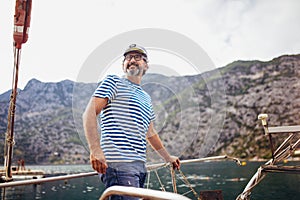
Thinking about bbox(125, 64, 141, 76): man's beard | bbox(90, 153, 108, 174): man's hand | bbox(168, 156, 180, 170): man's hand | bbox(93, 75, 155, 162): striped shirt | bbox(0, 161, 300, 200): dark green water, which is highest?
bbox(125, 64, 141, 76): man's beard

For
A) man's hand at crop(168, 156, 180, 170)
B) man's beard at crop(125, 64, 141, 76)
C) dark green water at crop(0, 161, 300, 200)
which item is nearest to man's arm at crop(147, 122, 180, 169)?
man's hand at crop(168, 156, 180, 170)

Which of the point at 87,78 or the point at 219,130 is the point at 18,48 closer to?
the point at 87,78

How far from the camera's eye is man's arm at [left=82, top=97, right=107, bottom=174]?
7.48 feet

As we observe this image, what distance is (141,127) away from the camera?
268 centimetres

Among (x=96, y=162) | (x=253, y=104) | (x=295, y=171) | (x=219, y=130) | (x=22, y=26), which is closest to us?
(x=96, y=162)

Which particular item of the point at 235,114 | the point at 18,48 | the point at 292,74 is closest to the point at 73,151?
the point at 235,114

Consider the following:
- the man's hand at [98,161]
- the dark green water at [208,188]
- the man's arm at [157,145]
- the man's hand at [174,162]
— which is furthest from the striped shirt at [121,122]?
the dark green water at [208,188]

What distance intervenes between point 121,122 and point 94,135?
0.95 feet

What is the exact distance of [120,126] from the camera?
98.1 inches

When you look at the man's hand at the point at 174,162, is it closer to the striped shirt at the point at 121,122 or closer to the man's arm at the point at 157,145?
the man's arm at the point at 157,145

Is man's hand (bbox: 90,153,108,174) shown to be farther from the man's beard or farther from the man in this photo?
Result: the man's beard

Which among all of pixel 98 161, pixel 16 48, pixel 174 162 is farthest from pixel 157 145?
pixel 16 48

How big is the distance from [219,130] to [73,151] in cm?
18698

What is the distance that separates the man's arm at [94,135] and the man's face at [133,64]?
1.78 ft
